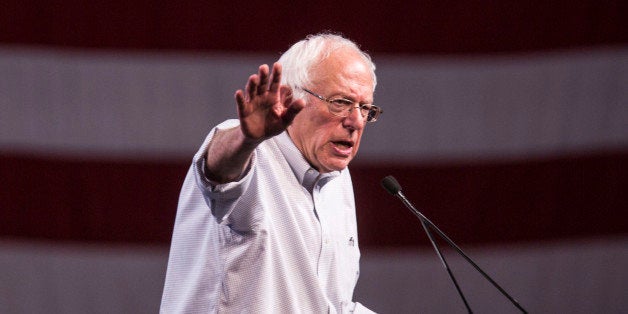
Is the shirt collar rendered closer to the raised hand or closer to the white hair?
the white hair

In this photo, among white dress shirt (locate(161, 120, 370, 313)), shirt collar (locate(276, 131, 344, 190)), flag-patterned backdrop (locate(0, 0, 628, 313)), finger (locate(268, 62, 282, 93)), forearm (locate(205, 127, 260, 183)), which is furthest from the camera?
flag-patterned backdrop (locate(0, 0, 628, 313))

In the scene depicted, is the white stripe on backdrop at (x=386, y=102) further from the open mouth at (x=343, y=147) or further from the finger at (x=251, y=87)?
the finger at (x=251, y=87)

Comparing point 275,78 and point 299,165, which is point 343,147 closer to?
point 299,165

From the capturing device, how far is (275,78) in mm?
1344

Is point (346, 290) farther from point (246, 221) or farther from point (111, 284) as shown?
point (111, 284)

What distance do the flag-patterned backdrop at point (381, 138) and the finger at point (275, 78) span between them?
7.33 feet

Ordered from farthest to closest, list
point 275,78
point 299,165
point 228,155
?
point 299,165 < point 228,155 < point 275,78

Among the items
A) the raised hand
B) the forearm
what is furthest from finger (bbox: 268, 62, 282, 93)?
the forearm

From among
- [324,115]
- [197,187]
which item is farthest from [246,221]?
[324,115]

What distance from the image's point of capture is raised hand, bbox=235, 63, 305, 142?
1.36 meters

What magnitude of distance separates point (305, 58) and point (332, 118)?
0.16m

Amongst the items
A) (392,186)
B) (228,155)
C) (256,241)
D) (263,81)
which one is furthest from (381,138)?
(263,81)

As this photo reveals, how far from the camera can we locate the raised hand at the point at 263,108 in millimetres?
1358

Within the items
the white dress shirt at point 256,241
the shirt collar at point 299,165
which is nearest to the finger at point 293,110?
the white dress shirt at point 256,241
